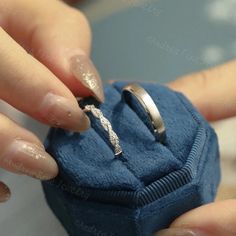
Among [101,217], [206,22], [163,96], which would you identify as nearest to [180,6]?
[206,22]

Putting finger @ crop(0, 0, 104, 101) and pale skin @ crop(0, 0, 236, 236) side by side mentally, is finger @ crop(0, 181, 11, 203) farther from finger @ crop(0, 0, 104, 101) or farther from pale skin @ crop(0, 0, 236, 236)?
finger @ crop(0, 0, 104, 101)

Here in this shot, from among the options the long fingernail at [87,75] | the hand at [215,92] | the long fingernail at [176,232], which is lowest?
the long fingernail at [176,232]

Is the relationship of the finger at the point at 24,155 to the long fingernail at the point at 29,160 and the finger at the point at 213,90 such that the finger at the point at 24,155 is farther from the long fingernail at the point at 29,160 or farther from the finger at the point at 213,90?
the finger at the point at 213,90

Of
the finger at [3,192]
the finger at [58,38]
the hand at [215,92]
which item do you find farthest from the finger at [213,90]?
the finger at [3,192]

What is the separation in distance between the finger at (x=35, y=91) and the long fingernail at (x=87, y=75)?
2 cm

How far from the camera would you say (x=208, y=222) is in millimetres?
421

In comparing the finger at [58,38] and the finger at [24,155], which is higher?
the finger at [58,38]

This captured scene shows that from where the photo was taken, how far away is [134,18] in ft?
2.57

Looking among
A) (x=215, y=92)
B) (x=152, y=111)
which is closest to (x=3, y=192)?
(x=152, y=111)

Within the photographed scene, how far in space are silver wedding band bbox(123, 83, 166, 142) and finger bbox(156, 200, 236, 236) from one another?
0.25 ft

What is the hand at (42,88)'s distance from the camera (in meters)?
0.42

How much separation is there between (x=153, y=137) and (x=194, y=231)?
0.09 m

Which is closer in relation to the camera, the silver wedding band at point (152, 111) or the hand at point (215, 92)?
→ the silver wedding band at point (152, 111)

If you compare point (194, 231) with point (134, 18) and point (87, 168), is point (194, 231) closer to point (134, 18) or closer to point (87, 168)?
point (87, 168)
